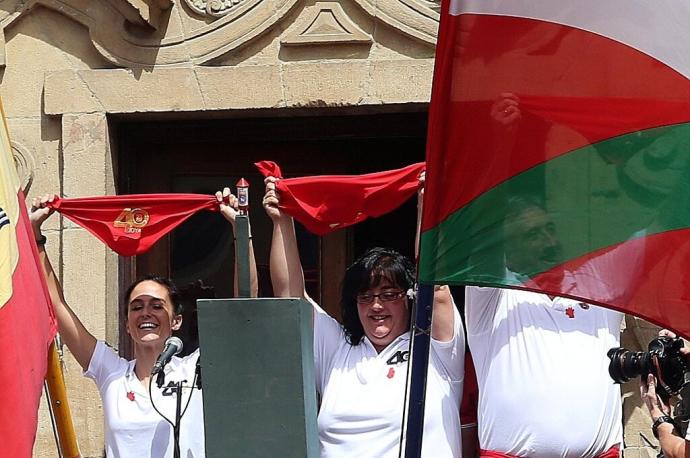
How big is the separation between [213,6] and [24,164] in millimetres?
1096

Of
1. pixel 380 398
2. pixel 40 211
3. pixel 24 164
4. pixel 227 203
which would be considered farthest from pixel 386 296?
pixel 24 164

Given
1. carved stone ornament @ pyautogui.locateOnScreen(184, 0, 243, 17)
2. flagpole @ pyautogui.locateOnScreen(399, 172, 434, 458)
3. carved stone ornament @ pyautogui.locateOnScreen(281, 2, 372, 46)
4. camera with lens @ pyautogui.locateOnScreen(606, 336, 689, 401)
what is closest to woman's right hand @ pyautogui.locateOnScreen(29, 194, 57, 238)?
carved stone ornament @ pyautogui.locateOnScreen(184, 0, 243, 17)

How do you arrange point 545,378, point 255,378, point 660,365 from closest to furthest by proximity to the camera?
point 255,378 → point 660,365 → point 545,378

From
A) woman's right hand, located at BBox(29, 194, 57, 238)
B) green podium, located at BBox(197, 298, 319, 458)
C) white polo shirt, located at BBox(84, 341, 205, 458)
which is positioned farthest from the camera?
woman's right hand, located at BBox(29, 194, 57, 238)

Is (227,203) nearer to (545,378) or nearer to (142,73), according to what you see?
(142,73)

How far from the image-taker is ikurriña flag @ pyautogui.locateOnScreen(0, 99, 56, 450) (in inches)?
231

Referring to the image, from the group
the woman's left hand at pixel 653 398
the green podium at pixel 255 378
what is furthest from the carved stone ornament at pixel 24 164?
the woman's left hand at pixel 653 398

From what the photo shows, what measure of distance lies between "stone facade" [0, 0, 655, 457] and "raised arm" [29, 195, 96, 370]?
2.08 ft

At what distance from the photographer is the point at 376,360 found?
20.5ft

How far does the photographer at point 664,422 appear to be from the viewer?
557 centimetres

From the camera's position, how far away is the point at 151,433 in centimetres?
627

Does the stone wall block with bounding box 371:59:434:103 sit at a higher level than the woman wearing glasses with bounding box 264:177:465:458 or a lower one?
higher

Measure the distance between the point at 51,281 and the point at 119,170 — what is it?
1.09 m

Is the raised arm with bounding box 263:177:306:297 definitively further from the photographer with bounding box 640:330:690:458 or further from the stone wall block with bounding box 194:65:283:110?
the photographer with bounding box 640:330:690:458
